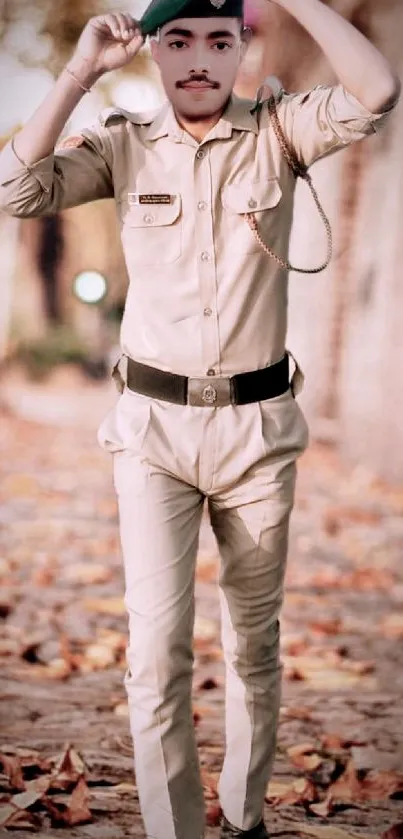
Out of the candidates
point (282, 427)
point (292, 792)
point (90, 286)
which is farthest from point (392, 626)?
point (282, 427)

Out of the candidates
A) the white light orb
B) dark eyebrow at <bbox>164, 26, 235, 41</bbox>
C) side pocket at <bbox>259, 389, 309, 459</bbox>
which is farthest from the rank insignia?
the white light orb

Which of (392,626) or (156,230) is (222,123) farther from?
(392,626)

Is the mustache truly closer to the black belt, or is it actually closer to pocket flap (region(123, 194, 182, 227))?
pocket flap (region(123, 194, 182, 227))

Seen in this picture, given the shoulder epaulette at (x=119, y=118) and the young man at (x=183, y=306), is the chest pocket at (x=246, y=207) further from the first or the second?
the shoulder epaulette at (x=119, y=118)

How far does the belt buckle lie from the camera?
2102 millimetres

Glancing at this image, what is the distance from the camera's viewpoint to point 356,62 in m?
1.91

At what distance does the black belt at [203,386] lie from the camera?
2.11 meters

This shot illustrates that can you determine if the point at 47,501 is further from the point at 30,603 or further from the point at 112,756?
the point at 112,756

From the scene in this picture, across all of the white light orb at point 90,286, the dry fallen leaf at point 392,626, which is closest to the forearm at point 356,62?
the white light orb at point 90,286

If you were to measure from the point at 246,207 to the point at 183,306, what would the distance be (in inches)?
8.0

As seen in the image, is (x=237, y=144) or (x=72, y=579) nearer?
(x=237, y=144)

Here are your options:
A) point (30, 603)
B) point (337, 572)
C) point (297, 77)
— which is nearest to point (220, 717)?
point (30, 603)

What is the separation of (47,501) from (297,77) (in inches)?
87.7

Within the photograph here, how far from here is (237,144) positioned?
2.10 meters
